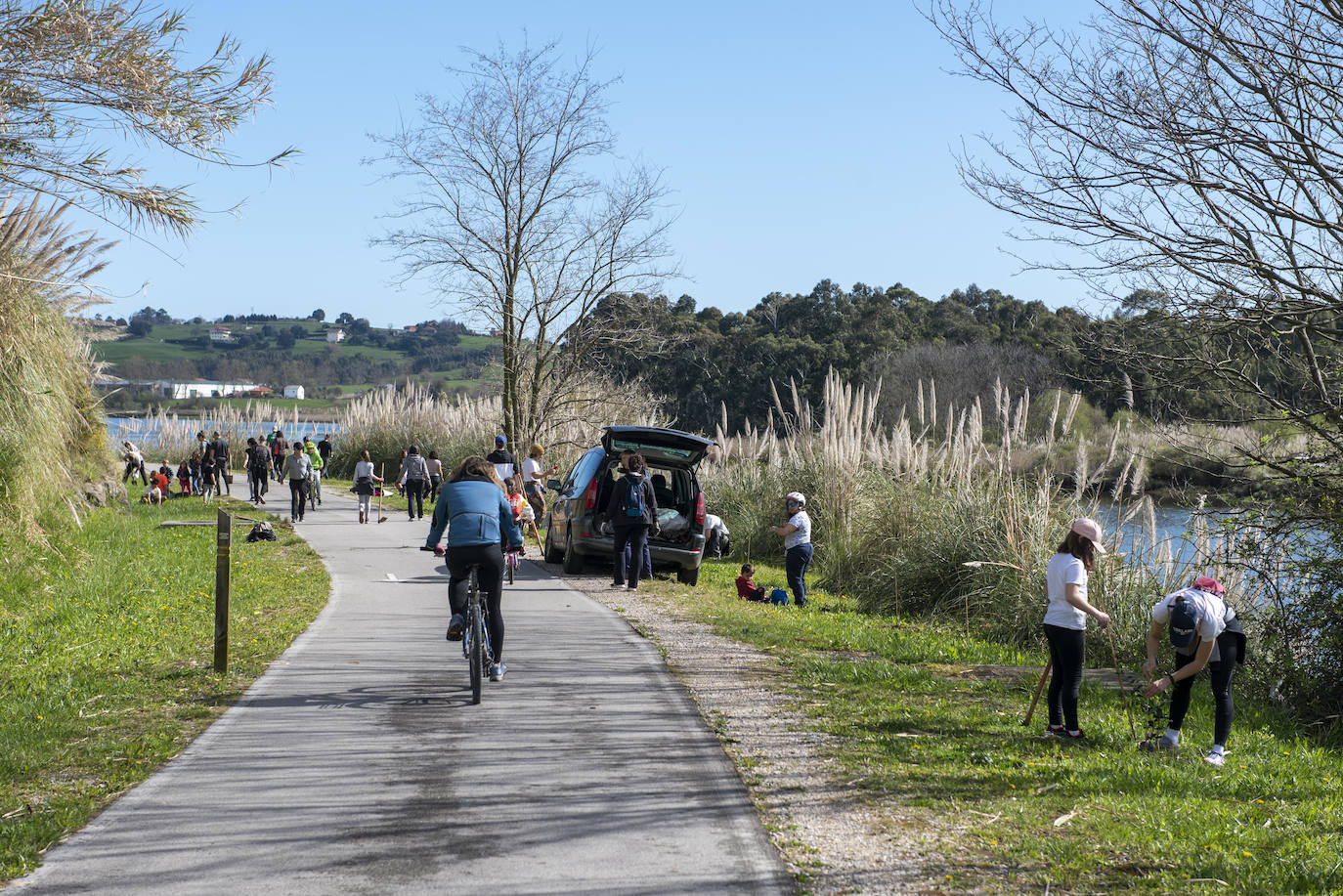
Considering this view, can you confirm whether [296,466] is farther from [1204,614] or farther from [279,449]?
[1204,614]

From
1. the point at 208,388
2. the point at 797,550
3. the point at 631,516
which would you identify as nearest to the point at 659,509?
the point at 631,516

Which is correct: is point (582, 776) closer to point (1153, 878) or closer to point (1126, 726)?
point (1153, 878)

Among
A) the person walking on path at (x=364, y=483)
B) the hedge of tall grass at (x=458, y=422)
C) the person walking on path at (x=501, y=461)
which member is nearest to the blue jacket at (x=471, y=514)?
the person walking on path at (x=501, y=461)

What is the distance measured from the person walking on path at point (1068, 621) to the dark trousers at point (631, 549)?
7.86 m

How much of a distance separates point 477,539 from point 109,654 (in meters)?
3.94

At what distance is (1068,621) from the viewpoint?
779 centimetres

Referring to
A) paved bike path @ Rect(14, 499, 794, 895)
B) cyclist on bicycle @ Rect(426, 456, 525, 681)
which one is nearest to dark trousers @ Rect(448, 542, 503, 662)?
cyclist on bicycle @ Rect(426, 456, 525, 681)

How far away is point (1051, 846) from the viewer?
5316mm

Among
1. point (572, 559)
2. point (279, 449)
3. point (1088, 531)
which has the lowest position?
point (572, 559)

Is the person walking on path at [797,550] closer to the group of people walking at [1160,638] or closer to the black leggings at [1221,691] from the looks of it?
the group of people walking at [1160,638]

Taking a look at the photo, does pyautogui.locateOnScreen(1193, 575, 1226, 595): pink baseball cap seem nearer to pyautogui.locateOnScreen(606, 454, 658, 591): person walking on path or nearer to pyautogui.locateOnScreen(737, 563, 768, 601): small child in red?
pyautogui.locateOnScreen(737, 563, 768, 601): small child in red

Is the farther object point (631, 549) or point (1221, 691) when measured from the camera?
point (631, 549)

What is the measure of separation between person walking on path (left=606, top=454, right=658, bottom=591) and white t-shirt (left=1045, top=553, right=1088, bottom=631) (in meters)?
7.60

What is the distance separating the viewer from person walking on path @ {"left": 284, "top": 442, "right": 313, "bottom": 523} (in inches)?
994
